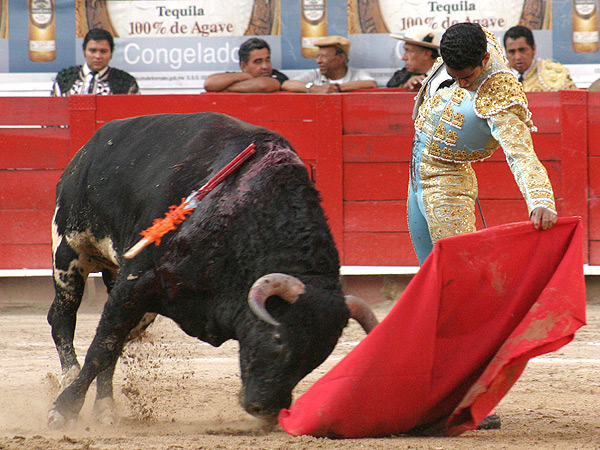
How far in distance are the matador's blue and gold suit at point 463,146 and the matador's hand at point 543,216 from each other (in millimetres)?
18

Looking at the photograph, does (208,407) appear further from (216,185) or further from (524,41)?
(524,41)

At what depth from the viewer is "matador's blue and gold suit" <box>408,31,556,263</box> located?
2.94 m

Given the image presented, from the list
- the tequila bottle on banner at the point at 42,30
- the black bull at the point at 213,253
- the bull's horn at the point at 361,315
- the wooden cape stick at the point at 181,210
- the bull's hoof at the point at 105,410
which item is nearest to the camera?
the black bull at the point at 213,253

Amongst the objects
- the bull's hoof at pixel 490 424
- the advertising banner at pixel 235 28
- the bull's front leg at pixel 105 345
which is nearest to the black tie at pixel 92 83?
the advertising banner at pixel 235 28

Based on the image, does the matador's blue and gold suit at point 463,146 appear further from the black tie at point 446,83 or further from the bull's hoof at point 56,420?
the bull's hoof at point 56,420

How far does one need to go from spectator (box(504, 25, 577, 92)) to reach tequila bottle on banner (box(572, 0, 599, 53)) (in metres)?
0.23

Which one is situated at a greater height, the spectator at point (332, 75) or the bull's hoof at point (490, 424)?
the spectator at point (332, 75)

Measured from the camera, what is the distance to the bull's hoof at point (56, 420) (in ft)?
10.7

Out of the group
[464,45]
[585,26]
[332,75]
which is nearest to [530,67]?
[585,26]

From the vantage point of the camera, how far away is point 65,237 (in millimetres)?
3787

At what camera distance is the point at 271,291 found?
2826 mm

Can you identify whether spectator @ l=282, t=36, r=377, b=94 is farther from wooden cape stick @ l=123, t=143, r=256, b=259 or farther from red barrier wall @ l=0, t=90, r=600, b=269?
wooden cape stick @ l=123, t=143, r=256, b=259

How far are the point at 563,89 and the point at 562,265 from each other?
3271 millimetres

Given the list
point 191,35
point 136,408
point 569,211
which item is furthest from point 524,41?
point 136,408
